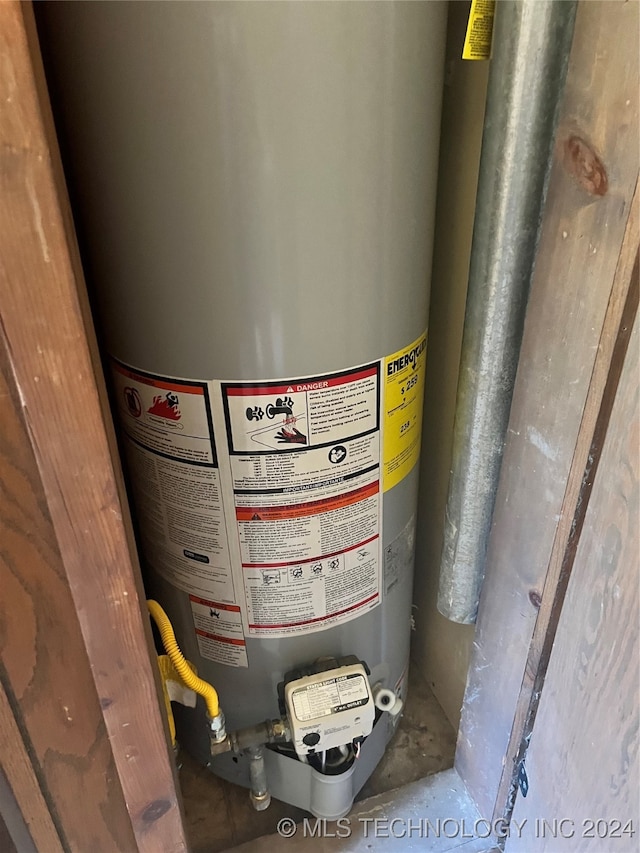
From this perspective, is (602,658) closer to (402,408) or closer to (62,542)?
(402,408)

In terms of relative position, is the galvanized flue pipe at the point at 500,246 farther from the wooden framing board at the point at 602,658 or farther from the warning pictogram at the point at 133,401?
the warning pictogram at the point at 133,401

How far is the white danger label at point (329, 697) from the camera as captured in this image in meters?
0.74

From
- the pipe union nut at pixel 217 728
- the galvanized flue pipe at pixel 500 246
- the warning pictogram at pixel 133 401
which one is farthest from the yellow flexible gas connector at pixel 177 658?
the galvanized flue pipe at pixel 500 246

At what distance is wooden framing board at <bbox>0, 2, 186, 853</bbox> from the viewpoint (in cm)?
34

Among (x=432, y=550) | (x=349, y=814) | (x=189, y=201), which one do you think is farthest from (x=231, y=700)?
(x=189, y=201)

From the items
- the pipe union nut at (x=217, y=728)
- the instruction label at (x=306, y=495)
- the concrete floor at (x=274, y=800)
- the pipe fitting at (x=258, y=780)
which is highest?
the instruction label at (x=306, y=495)

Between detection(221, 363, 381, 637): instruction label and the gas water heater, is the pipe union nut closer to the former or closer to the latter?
the gas water heater

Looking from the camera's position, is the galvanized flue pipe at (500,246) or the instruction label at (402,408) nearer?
the galvanized flue pipe at (500,246)

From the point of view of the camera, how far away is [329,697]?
750 mm

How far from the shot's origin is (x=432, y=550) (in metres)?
0.99

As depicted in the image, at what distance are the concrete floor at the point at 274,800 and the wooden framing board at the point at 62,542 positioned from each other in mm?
321

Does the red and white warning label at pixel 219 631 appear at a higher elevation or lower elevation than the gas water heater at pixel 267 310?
lower

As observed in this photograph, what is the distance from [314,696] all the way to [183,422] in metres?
0.38

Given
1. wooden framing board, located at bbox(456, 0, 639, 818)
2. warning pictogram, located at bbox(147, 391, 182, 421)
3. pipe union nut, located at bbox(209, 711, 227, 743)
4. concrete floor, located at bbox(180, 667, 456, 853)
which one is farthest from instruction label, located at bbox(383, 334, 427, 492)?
concrete floor, located at bbox(180, 667, 456, 853)
